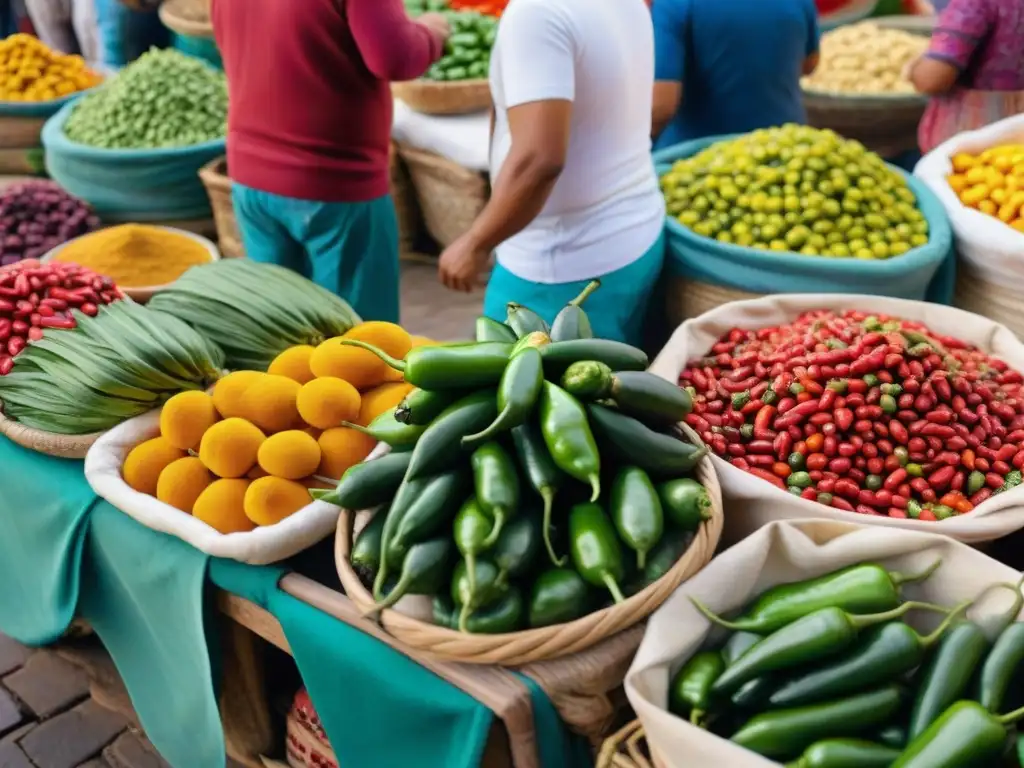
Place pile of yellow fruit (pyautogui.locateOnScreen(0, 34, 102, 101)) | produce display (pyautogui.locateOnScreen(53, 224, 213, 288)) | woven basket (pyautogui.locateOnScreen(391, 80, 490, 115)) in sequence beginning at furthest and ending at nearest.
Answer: pile of yellow fruit (pyautogui.locateOnScreen(0, 34, 102, 101)) → woven basket (pyautogui.locateOnScreen(391, 80, 490, 115)) → produce display (pyautogui.locateOnScreen(53, 224, 213, 288))

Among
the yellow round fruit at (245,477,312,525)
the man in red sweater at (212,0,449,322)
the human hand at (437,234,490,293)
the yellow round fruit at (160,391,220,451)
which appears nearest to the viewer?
the yellow round fruit at (245,477,312,525)

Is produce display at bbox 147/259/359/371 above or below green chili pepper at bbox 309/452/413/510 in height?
below

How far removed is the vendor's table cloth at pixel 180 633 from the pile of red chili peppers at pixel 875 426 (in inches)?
24.3

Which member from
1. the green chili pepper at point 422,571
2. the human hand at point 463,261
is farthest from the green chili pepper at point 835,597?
the human hand at point 463,261

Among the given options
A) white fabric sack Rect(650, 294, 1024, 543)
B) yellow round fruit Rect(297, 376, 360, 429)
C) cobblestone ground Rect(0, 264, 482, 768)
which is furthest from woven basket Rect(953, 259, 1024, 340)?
cobblestone ground Rect(0, 264, 482, 768)

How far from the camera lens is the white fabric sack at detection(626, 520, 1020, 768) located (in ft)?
3.62

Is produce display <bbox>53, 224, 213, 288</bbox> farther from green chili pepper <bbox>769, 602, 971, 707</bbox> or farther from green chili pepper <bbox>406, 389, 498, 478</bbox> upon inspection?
green chili pepper <bbox>769, 602, 971, 707</bbox>

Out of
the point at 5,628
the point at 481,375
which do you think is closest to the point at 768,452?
the point at 481,375

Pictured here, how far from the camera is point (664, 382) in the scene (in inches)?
50.3

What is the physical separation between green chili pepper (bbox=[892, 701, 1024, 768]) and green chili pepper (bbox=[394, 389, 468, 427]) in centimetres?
71

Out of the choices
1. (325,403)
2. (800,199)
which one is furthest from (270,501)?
(800,199)

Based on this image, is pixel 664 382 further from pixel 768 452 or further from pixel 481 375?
pixel 768 452

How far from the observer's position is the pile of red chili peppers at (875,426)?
4.85 ft

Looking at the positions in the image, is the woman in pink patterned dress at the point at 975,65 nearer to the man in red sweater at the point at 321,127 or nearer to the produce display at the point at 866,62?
the produce display at the point at 866,62
